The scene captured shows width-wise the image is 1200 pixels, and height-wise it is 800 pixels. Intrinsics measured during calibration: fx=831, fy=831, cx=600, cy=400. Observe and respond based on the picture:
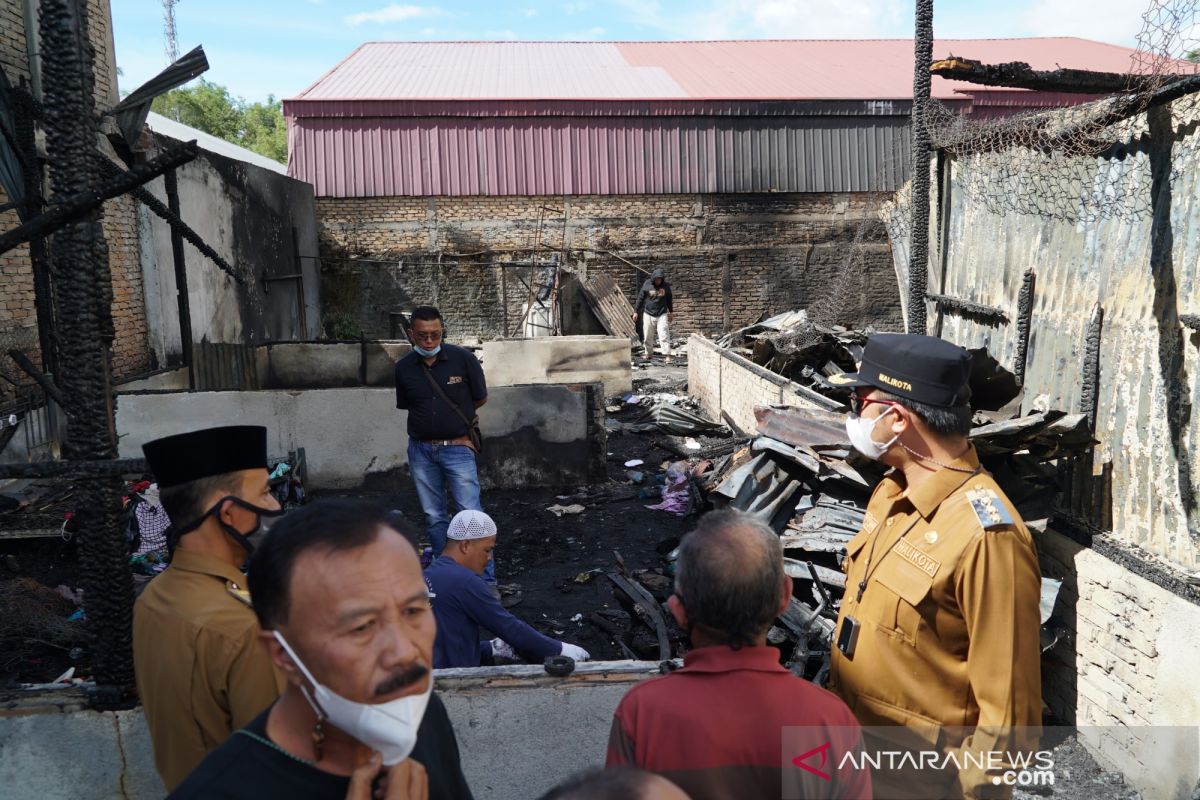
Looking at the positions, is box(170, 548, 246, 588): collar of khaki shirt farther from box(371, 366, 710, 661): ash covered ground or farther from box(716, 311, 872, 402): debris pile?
box(716, 311, 872, 402): debris pile

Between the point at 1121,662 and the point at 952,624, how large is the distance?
2300 millimetres

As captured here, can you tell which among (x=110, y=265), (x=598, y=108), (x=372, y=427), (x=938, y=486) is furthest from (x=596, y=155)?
(x=938, y=486)

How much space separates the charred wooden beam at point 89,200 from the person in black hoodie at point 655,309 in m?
14.9

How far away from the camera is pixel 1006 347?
5457mm

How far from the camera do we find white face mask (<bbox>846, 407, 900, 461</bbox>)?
101 inches

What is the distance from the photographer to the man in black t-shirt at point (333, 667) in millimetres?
1355

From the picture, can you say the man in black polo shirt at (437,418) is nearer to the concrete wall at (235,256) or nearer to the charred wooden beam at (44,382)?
the charred wooden beam at (44,382)

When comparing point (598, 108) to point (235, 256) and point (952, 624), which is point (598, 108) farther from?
point (952, 624)

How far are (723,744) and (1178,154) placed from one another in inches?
144

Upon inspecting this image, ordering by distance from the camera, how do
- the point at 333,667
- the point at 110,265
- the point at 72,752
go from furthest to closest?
the point at 110,265 < the point at 72,752 < the point at 333,667

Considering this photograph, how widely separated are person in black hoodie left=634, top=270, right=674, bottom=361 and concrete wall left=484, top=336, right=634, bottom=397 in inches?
158

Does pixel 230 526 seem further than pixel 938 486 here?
No

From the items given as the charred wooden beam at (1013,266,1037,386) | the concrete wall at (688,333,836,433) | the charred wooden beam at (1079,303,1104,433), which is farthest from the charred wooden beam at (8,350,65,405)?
the concrete wall at (688,333,836,433)

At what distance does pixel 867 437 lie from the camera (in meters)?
2.62
